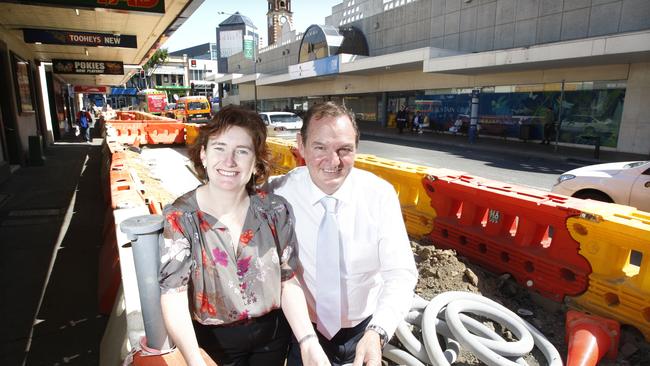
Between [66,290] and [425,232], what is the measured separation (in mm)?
4443

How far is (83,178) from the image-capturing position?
35.9ft

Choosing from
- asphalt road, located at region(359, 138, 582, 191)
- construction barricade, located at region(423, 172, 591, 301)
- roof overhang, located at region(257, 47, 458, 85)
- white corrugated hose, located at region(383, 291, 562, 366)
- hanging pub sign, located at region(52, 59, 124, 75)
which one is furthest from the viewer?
roof overhang, located at region(257, 47, 458, 85)

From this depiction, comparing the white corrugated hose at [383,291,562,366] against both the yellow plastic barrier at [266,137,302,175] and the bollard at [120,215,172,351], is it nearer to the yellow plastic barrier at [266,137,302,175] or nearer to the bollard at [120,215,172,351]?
the bollard at [120,215,172,351]

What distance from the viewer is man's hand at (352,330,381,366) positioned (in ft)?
5.76

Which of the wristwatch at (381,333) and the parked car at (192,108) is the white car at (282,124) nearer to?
the wristwatch at (381,333)

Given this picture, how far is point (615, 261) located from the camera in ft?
11.2

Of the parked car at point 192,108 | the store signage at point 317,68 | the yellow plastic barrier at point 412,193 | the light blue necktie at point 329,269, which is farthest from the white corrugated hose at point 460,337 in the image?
the parked car at point 192,108

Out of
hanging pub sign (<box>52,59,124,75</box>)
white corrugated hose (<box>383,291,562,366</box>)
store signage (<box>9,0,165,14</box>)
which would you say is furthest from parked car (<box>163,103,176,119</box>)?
white corrugated hose (<box>383,291,562,366</box>)

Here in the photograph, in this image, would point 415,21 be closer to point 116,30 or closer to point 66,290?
point 116,30

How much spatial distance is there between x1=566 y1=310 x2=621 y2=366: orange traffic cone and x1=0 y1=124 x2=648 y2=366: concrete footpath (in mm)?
3869

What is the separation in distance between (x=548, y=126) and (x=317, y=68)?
18.8 meters

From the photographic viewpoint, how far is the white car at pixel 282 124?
1729 cm

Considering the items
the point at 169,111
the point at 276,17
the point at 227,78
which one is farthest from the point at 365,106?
the point at 276,17

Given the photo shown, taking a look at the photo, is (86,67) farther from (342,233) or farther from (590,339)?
(590,339)
